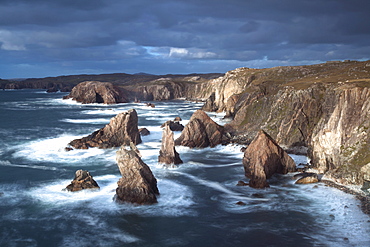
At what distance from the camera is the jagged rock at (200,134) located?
2378 inches

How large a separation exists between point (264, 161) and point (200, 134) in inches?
809

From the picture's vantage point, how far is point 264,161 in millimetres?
41344

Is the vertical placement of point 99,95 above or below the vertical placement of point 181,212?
above

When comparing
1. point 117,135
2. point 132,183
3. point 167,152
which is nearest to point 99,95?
point 117,135

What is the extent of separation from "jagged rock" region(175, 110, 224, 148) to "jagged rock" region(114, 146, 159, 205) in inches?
977

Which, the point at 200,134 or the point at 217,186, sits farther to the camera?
the point at 200,134

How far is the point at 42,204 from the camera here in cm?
3684

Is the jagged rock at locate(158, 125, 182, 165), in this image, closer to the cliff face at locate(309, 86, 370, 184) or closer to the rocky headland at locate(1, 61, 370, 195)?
the rocky headland at locate(1, 61, 370, 195)

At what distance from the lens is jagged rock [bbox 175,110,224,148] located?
2378 inches

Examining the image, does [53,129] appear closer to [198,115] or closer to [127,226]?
[198,115]

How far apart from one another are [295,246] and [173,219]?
10789 millimetres

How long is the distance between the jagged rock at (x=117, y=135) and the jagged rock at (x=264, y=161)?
25512mm

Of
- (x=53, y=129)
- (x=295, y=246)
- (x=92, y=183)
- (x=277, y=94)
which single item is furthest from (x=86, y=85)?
(x=295, y=246)

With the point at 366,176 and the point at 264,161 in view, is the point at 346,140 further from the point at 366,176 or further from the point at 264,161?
the point at 264,161
